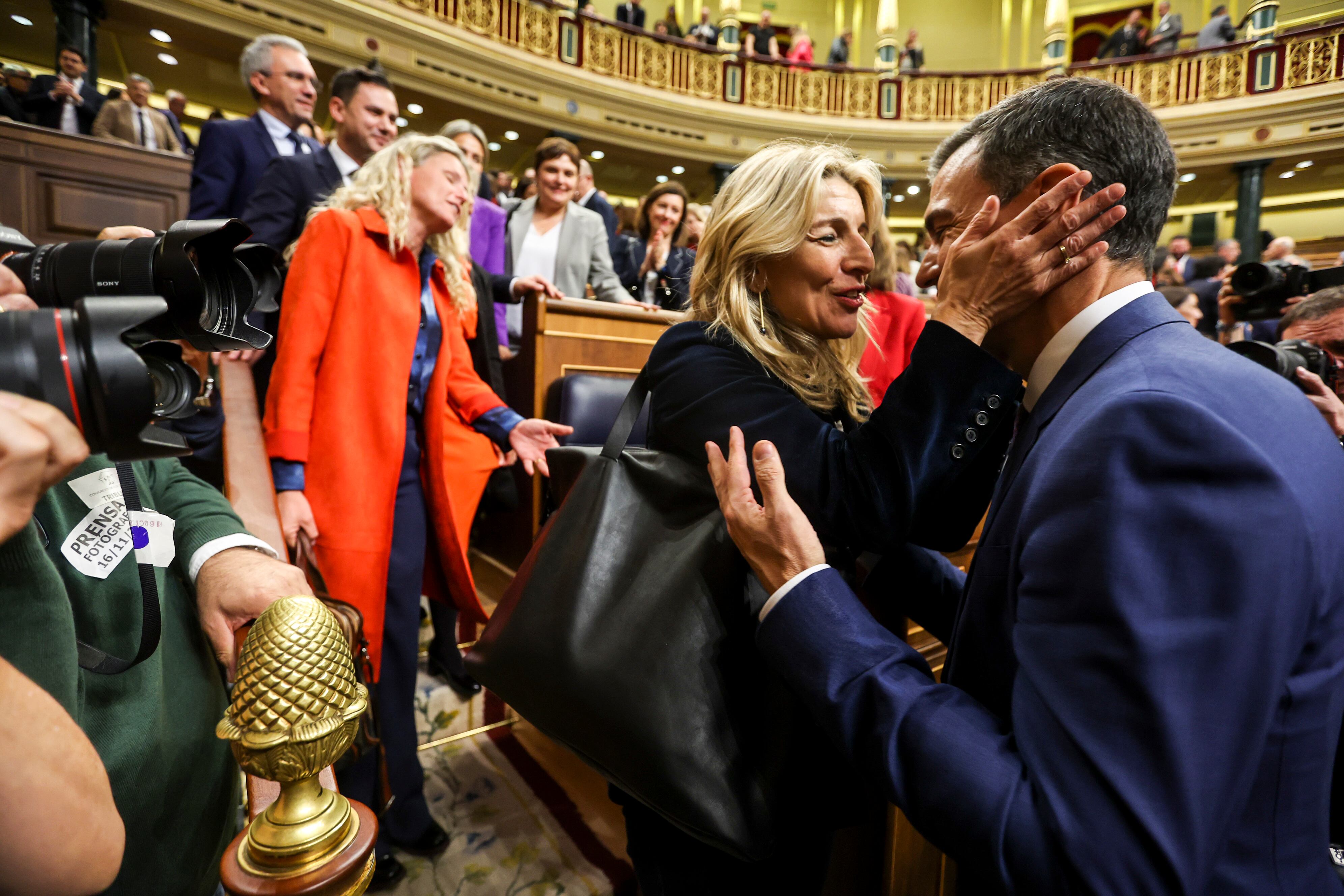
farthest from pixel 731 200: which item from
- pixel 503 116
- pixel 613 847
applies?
pixel 503 116

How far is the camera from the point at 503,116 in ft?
31.4

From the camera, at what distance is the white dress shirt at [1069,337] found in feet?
2.22

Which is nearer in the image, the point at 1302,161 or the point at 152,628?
the point at 152,628

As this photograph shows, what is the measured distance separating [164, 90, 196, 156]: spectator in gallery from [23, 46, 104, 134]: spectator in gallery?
56 cm

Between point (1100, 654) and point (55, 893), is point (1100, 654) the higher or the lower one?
the higher one

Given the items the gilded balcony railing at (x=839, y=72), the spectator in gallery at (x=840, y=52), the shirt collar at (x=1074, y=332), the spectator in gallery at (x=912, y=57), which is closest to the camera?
the shirt collar at (x=1074, y=332)

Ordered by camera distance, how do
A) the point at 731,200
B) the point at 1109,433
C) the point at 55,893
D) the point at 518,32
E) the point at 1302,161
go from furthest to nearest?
the point at 1302,161
the point at 518,32
the point at 731,200
the point at 1109,433
the point at 55,893

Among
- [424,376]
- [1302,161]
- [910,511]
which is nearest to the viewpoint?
[910,511]

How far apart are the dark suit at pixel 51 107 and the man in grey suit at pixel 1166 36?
536 inches

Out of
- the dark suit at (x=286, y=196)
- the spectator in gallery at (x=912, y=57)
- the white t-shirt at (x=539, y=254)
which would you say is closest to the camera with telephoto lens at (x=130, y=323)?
the dark suit at (x=286, y=196)

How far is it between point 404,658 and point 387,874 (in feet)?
1.46

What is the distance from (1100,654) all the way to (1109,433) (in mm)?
161

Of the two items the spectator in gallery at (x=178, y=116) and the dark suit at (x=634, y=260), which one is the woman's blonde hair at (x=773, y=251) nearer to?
the dark suit at (x=634, y=260)

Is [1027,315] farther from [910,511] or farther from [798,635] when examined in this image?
[798,635]
